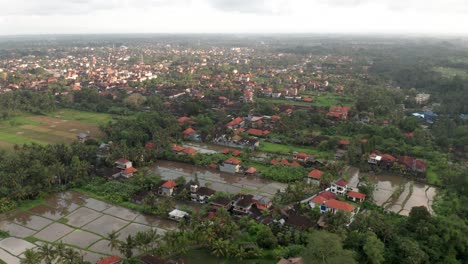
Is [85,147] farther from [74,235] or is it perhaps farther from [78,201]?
[74,235]

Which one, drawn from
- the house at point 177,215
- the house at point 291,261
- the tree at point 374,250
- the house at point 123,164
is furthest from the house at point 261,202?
the house at point 123,164

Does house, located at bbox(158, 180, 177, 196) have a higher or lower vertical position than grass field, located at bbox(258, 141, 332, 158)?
higher

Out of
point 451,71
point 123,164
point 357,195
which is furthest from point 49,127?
point 451,71

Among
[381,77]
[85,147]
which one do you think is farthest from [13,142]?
[381,77]

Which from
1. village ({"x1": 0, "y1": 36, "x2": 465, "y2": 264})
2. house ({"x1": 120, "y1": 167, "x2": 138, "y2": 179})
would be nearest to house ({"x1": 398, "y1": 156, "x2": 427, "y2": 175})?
village ({"x1": 0, "y1": 36, "x2": 465, "y2": 264})

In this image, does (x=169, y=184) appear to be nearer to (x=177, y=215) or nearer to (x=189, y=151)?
(x=177, y=215)

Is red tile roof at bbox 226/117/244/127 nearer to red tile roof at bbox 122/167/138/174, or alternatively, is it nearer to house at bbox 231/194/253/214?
red tile roof at bbox 122/167/138/174

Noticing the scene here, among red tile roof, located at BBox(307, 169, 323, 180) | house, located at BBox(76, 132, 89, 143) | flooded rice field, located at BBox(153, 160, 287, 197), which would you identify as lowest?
Answer: flooded rice field, located at BBox(153, 160, 287, 197)

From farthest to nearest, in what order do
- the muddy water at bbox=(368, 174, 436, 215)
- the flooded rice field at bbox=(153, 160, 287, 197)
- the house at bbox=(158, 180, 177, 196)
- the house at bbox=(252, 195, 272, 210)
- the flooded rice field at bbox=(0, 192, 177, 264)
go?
the flooded rice field at bbox=(153, 160, 287, 197) → the house at bbox=(158, 180, 177, 196) → the muddy water at bbox=(368, 174, 436, 215) → the house at bbox=(252, 195, 272, 210) → the flooded rice field at bbox=(0, 192, 177, 264)
